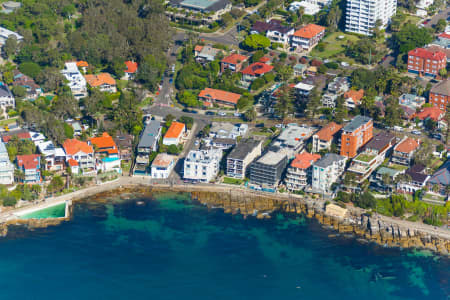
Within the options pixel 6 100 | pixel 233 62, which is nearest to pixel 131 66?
pixel 233 62

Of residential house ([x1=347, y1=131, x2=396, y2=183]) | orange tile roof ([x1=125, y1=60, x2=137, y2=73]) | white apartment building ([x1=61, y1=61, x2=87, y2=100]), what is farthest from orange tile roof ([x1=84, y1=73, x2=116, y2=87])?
residential house ([x1=347, y1=131, x2=396, y2=183])

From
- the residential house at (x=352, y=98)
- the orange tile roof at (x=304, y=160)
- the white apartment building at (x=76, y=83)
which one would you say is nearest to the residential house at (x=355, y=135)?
the orange tile roof at (x=304, y=160)

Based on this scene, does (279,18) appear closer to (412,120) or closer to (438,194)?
(412,120)

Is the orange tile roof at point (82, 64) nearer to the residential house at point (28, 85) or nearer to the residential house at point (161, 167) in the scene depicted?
the residential house at point (28, 85)

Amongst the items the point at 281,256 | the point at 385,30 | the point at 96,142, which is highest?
the point at 385,30

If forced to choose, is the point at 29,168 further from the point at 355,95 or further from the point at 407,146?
the point at 407,146

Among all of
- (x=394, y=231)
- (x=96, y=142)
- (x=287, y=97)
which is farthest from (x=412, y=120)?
(x=96, y=142)
